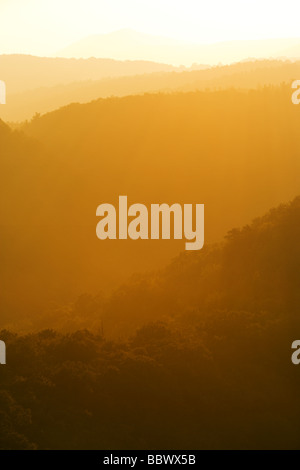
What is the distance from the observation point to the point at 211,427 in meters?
16.0

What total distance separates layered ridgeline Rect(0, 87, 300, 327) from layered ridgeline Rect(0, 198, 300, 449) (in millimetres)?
20105

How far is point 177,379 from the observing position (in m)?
18.2

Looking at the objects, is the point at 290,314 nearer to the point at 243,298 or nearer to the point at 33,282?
the point at 243,298

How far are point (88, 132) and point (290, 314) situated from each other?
165 feet

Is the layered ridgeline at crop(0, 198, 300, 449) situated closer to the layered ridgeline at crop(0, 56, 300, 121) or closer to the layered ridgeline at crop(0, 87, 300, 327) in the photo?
the layered ridgeline at crop(0, 87, 300, 327)

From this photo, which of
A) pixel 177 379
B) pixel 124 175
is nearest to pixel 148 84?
pixel 124 175

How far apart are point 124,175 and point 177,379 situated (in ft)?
147

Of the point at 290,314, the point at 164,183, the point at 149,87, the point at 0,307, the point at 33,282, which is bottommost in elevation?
the point at 290,314

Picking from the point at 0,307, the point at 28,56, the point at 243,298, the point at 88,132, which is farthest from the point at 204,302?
the point at 28,56

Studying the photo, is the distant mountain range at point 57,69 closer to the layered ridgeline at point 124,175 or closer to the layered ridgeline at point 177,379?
the layered ridgeline at point 124,175

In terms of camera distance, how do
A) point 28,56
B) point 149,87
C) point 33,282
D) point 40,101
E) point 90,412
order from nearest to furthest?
point 90,412 → point 33,282 → point 149,87 → point 40,101 → point 28,56

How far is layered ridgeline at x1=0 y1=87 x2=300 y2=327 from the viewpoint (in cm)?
4809

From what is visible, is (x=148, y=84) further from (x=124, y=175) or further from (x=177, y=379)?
(x=177, y=379)

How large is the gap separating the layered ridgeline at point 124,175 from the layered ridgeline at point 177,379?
20105 mm
